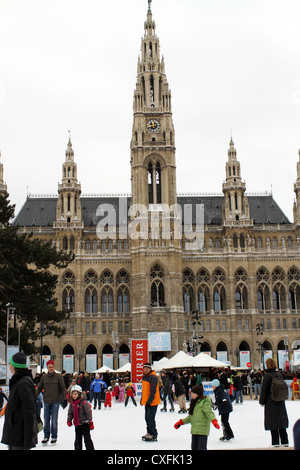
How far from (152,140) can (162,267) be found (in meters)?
16.7

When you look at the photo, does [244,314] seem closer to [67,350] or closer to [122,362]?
[122,362]

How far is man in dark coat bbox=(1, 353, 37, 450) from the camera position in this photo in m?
7.88

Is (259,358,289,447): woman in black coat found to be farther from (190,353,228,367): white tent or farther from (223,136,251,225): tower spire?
(223,136,251,225): tower spire

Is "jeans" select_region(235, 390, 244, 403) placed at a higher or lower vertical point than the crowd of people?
higher

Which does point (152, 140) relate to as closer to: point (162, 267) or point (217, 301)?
point (162, 267)

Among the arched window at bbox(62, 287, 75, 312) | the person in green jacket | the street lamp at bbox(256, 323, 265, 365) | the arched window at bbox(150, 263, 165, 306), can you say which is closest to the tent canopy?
the person in green jacket

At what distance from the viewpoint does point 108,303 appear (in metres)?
73.3

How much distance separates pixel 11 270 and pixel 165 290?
3986 centimetres

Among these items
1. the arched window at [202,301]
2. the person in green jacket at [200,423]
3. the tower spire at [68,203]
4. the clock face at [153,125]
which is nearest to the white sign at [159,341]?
the arched window at [202,301]

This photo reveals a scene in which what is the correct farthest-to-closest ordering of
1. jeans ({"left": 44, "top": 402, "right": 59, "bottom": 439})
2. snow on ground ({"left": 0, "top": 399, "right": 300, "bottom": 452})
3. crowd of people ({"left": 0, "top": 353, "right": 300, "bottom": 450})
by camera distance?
1. jeans ({"left": 44, "top": 402, "right": 59, "bottom": 439})
2. snow on ground ({"left": 0, "top": 399, "right": 300, "bottom": 452})
3. crowd of people ({"left": 0, "top": 353, "right": 300, "bottom": 450})

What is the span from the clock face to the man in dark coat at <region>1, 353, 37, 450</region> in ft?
229
